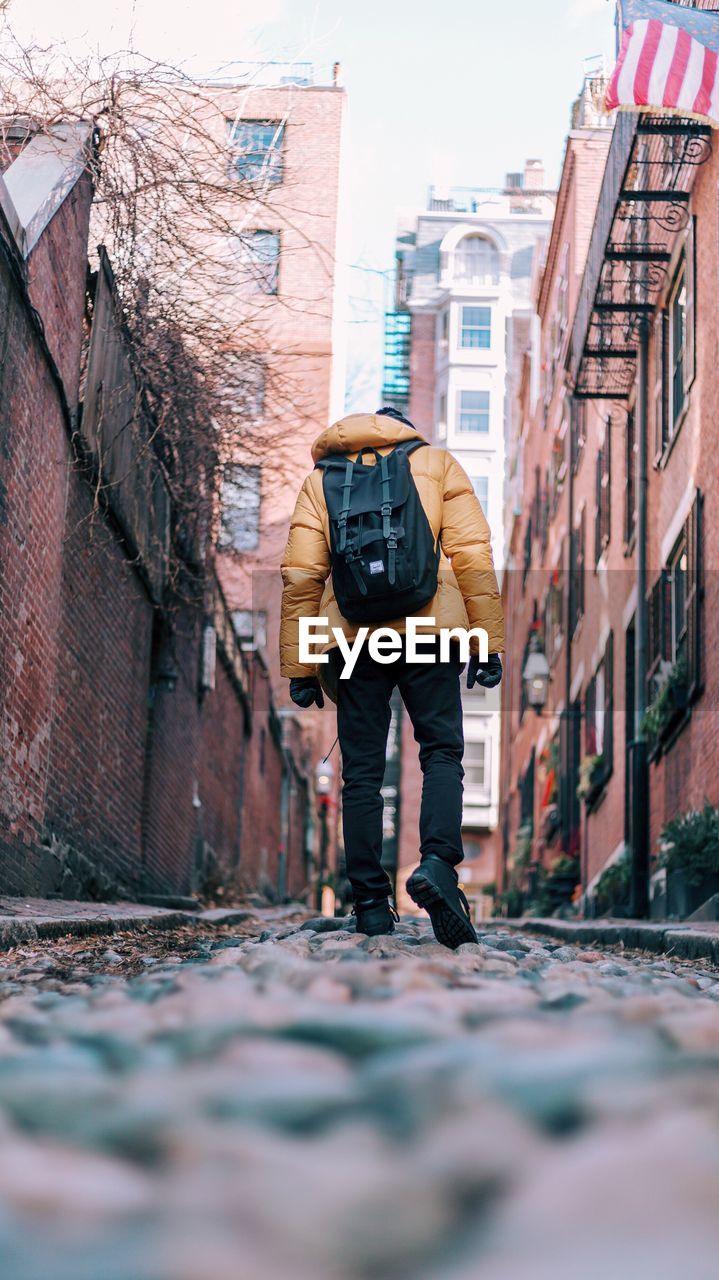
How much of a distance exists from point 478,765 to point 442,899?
46.7m

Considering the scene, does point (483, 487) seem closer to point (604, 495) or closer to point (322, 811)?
point (322, 811)

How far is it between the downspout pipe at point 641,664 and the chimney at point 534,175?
53.3 m

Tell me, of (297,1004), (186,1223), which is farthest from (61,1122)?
(297,1004)

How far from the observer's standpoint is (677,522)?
14.1 m

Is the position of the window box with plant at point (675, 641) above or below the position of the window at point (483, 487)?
below

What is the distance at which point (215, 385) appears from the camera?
12031 mm

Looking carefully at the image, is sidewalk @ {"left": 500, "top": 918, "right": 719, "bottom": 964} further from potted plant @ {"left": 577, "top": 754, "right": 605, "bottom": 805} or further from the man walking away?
potted plant @ {"left": 577, "top": 754, "right": 605, "bottom": 805}

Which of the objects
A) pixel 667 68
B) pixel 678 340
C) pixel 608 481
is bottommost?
pixel 608 481

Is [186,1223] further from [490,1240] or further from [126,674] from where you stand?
[126,674]

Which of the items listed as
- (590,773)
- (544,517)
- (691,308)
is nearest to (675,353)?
(691,308)

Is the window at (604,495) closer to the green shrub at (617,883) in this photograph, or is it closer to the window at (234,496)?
the green shrub at (617,883)

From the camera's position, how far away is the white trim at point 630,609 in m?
16.8

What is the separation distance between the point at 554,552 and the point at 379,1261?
86.8 ft

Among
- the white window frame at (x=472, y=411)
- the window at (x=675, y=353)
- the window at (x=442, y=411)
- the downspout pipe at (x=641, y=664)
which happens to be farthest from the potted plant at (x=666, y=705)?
the window at (x=442, y=411)
